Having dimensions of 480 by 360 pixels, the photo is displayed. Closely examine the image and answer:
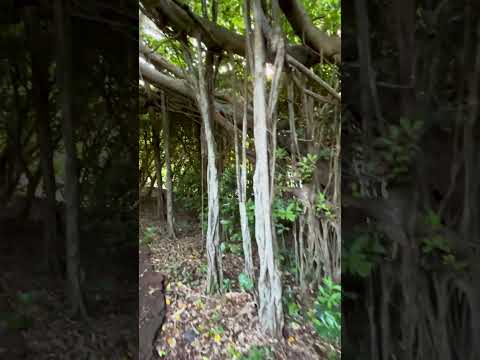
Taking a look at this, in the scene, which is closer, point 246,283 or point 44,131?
point 44,131

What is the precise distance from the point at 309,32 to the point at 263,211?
2.99 ft

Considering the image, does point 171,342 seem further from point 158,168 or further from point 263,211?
point 158,168

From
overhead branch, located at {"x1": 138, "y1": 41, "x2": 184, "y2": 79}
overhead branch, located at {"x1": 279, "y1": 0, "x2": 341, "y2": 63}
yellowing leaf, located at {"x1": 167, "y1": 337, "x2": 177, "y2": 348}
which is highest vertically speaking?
overhead branch, located at {"x1": 138, "y1": 41, "x2": 184, "y2": 79}

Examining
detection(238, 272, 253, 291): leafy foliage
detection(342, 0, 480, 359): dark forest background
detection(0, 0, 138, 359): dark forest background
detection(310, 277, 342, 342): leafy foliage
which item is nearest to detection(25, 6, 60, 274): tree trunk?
detection(0, 0, 138, 359): dark forest background

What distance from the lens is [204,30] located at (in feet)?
5.54

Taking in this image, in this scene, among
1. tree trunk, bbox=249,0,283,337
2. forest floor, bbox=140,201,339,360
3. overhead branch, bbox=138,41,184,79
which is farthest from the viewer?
overhead branch, bbox=138,41,184,79

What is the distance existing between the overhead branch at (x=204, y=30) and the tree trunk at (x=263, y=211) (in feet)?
0.87

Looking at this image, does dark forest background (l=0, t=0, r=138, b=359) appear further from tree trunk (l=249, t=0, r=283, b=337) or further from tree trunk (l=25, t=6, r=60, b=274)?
tree trunk (l=249, t=0, r=283, b=337)

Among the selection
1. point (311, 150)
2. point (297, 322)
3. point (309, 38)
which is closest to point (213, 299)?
point (297, 322)

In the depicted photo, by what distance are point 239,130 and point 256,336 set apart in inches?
52.1

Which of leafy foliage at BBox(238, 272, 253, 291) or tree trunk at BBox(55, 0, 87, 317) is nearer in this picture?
tree trunk at BBox(55, 0, 87, 317)

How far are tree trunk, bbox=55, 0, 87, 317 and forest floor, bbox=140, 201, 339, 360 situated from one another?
51.3 inches

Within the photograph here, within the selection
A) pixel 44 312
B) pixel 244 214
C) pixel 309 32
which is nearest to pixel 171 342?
pixel 244 214

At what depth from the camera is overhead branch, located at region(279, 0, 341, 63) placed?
5.07 ft
